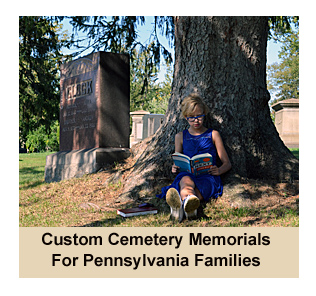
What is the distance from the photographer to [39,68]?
10.6 metres

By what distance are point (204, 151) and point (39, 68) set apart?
7604mm

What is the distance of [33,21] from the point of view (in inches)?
Result: 375

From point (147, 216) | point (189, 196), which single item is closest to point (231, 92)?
point (189, 196)

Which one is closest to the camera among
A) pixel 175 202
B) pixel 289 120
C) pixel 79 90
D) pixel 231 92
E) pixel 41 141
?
pixel 175 202

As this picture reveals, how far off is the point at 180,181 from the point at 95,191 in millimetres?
2342

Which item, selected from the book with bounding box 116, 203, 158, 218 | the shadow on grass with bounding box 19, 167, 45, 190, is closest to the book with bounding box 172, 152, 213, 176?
the book with bounding box 116, 203, 158, 218

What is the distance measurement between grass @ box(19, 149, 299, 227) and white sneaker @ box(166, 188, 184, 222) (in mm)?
96

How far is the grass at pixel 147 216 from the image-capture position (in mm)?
4281

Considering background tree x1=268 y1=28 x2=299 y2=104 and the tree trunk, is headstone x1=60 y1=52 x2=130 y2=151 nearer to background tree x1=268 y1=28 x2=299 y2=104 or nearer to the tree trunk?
the tree trunk

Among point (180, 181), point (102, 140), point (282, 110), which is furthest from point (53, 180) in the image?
point (282, 110)

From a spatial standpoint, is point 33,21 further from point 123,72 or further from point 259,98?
point 259,98

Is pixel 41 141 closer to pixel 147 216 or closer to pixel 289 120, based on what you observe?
pixel 289 120

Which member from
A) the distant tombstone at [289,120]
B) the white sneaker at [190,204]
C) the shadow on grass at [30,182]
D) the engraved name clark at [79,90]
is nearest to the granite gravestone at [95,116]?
the engraved name clark at [79,90]

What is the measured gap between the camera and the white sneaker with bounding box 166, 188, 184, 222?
4.05 meters
